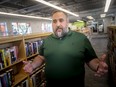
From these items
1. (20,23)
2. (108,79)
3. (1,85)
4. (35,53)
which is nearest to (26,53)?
(35,53)

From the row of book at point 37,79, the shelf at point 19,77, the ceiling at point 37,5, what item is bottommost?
the row of book at point 37,79

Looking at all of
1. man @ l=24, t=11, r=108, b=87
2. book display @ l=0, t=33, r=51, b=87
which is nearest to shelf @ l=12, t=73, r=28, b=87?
book display @ l=0, t=33, r=51, b=87

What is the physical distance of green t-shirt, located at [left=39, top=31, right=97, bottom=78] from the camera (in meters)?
1.73

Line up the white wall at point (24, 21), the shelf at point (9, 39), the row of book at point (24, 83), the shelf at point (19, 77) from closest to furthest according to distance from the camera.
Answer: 1. the shelf at point (9, 39)
2. the shelf at point (19, 77)
3. the row of book at point (24, 83)
4. the white wall at point (24, 21)

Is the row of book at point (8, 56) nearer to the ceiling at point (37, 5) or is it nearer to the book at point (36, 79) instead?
the book at point (36, 79)

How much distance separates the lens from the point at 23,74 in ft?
9.75

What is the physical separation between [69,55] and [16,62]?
135 centimetres

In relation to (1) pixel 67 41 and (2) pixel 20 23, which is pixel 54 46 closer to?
(1) pixel 67 41

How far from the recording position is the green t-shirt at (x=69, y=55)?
5.66 ft

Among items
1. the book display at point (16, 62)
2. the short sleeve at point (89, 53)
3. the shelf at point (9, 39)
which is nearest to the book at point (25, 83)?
the book display at point (16, 62)

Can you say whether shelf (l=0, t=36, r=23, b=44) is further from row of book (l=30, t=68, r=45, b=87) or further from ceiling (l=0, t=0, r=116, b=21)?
ceiling (l=0, t=0, r=116, b=21)

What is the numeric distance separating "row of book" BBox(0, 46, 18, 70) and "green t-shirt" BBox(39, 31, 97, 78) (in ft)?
3.00

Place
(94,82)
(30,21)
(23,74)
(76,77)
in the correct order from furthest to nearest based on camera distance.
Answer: (30,21)
(94,82)
(23,74)
(76,77)

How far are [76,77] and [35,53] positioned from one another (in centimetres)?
185
